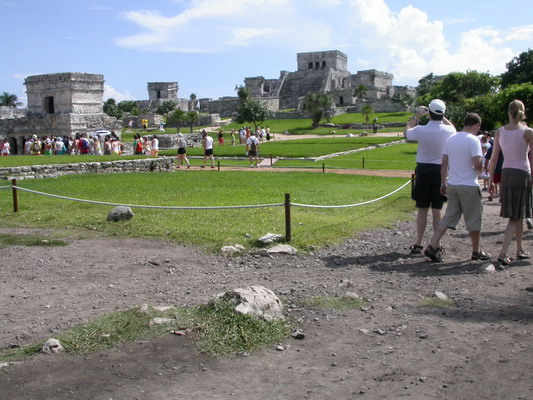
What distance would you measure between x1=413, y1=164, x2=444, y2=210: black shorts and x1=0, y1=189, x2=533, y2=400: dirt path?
29.3 inches

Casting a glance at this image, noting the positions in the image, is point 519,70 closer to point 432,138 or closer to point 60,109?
point 60,109

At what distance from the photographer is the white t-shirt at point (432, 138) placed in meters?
7.49

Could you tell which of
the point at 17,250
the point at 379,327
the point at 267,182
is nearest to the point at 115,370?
the point at 379,327

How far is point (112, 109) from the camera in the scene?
92.2 metres

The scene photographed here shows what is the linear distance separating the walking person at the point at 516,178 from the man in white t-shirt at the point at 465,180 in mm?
333

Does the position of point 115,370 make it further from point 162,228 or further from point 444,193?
point 162,228

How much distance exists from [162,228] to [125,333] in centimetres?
464

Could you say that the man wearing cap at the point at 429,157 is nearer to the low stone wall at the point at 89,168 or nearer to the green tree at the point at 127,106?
the low stone wall at the point at 89,168

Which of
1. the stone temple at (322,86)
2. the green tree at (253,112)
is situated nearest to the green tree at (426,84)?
the stone temple at (322,86)

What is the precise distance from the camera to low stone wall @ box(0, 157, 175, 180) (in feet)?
62.1

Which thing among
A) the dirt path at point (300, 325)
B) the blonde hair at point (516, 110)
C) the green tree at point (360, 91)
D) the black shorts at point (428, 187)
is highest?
the green tree at point (360, 91)

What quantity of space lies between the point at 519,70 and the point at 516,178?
61.2 m

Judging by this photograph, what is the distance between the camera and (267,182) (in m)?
16.9

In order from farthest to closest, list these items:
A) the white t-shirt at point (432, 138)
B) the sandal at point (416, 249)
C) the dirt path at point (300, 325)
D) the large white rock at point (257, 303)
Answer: the sandal at point (416, 249), the white t-shirt at point (432, 138), the large white rock at point (257, 303), the dirt path at point (300, 325)
